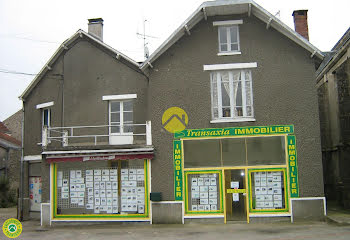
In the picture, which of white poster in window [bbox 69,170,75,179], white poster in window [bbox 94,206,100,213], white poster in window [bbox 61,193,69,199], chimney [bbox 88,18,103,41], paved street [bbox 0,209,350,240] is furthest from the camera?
chimney [bbox 88,18,103,41]

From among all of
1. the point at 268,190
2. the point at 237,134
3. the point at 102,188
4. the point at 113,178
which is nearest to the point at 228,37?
the point at 237,134

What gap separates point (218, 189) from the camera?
49.0ft

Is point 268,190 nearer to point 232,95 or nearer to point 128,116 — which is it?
point 232,95

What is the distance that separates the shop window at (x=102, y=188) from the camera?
51.0 feet

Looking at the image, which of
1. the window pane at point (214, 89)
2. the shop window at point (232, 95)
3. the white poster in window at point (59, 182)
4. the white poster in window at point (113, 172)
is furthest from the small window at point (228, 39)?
the white poster in window at point (59, 182)

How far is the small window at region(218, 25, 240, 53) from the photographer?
1536 cm

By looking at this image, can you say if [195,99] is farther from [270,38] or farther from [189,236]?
[189,236]

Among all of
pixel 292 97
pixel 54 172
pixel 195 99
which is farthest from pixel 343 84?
pixel 54 172

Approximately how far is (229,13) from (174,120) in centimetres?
471

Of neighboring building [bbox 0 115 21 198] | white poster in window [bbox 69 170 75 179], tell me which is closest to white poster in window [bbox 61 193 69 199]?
white poster in window [bbox 69 170 75 179]

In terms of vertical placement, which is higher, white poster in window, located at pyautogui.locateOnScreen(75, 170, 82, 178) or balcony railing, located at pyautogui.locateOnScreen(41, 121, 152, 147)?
balcony railing, located at pyautogui.locateOnScreen(41, 121, 152, 147)

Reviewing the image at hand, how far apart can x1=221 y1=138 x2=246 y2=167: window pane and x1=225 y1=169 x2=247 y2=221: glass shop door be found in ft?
1.03

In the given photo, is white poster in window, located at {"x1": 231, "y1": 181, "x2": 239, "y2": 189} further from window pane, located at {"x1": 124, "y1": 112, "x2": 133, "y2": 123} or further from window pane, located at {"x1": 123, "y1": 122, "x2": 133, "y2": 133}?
window pane, located at {"x1": 124, "y1": 112, "x2": 133, "y2": 123}

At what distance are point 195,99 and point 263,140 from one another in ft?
10.00
